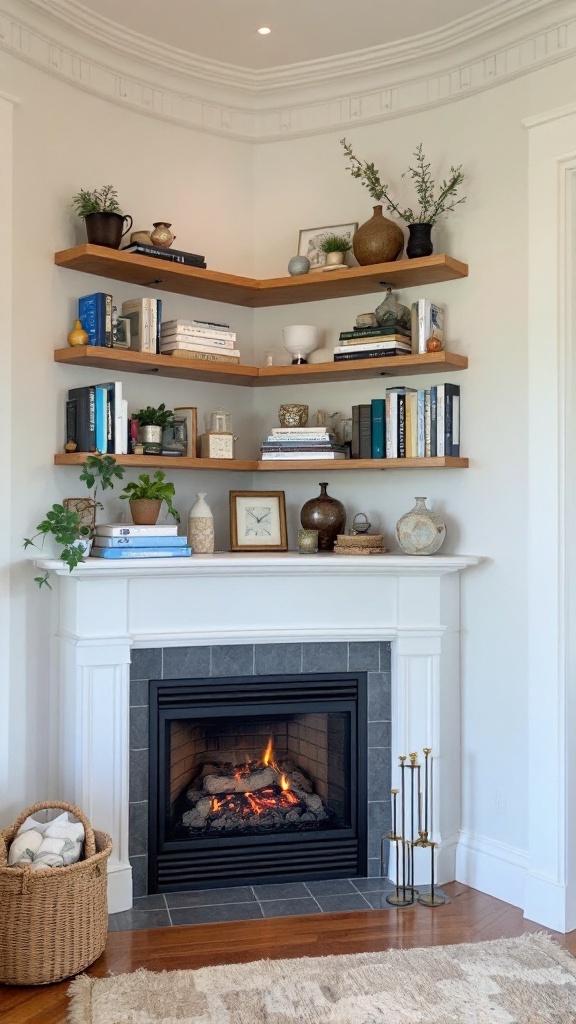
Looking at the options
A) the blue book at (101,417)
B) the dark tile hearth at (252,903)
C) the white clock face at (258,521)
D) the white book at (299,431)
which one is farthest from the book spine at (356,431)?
the dark tile hearth at (252,903)

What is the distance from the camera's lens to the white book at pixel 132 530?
305 cm

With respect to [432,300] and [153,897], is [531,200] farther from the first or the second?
[153,897]

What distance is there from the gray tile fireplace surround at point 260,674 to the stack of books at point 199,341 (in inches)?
42.6

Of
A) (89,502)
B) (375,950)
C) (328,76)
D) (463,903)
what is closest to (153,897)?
(375,950)

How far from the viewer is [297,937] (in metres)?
2.82

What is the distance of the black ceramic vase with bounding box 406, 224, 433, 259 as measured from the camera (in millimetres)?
3279

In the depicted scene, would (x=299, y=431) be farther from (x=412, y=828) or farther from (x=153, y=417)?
(x=412, y=828)

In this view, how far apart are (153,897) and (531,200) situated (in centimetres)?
268

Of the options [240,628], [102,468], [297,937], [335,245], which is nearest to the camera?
[297,937]

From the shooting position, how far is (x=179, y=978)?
2.55 meters

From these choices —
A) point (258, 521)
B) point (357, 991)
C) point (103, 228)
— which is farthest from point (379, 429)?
point (357, 991)

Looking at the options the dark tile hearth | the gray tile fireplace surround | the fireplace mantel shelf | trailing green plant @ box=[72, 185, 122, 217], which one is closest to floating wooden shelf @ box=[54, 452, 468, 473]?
the fireplace mantel shelf

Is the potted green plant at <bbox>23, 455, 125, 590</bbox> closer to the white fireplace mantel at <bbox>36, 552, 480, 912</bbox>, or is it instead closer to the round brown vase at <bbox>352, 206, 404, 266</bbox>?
the white fireplace mantel at <bbox>36, 552, 480, 912</bbox>

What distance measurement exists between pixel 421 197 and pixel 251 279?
0.71m
